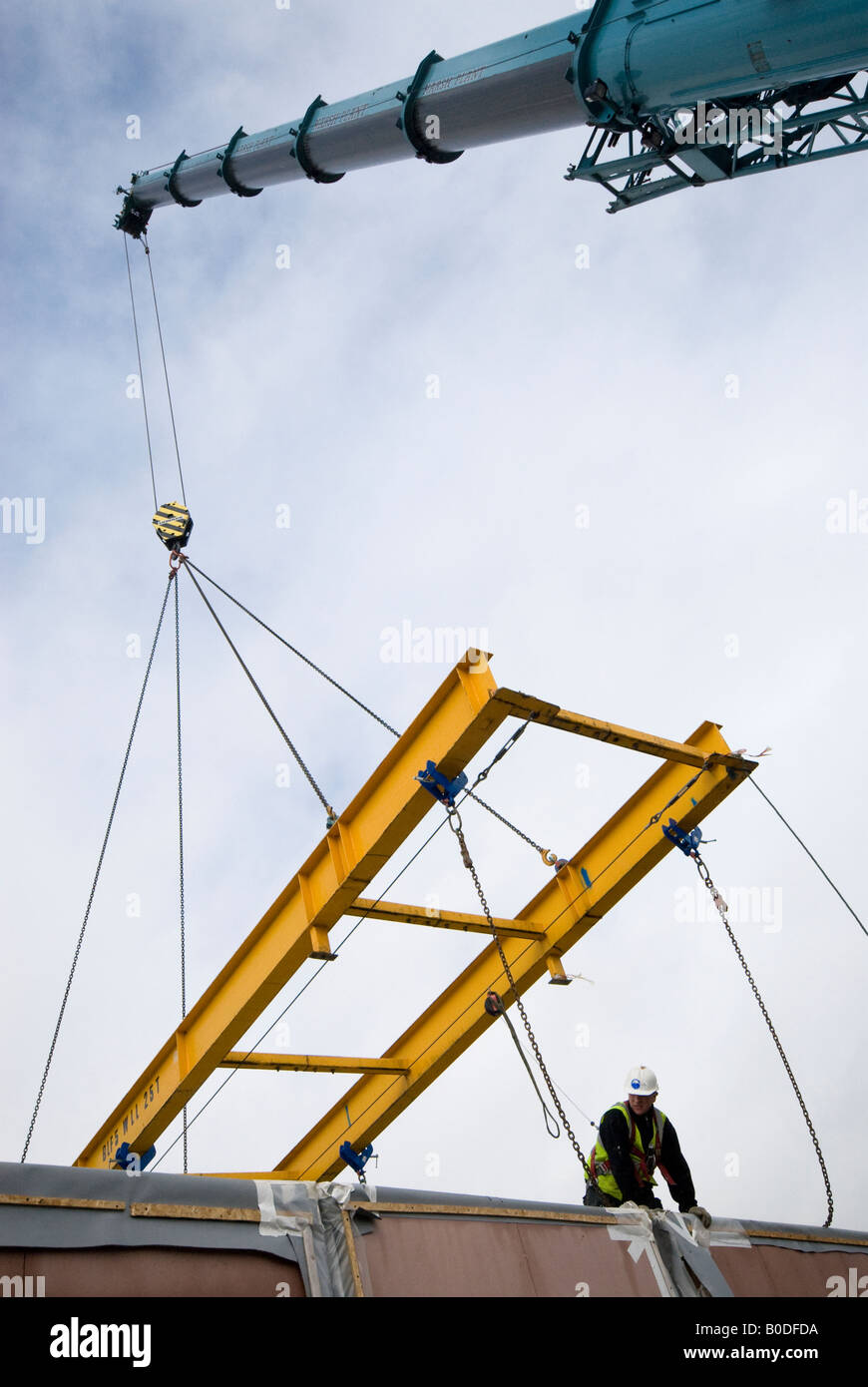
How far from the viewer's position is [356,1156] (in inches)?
376

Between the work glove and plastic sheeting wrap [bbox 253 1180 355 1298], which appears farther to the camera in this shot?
the work glove

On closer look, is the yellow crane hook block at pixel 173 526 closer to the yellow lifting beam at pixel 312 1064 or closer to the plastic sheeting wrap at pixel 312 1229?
the yellow lifting beam at pixel 312 1064

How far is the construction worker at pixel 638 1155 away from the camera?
22.6 ft

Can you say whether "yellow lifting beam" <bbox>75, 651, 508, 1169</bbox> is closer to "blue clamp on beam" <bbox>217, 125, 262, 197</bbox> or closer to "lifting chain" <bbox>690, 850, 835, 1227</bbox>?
"lifting chain" <bbox>690, 850, 835, 1227</bbox>

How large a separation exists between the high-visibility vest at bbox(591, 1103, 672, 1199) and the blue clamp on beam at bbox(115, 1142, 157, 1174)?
388 centimetres

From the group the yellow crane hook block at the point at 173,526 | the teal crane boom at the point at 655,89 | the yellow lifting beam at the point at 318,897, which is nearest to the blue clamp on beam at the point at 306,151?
the teal crane boom at the point at 655,89

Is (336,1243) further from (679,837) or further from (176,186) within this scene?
(176,186)

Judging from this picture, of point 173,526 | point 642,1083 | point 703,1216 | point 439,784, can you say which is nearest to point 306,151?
point 173,526

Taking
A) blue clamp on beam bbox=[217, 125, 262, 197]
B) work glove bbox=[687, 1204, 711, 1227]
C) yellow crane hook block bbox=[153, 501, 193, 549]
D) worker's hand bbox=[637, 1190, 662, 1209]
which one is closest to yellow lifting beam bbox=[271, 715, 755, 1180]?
worker's hand bbox=[637, 1190, 662, 1209]

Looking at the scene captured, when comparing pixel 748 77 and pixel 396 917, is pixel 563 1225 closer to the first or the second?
pixel 396 917

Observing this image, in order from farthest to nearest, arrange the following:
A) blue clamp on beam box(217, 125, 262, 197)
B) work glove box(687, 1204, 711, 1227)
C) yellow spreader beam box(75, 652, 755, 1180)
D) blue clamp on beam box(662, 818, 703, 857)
Answer: blue clamp on beam box(217, 125, 262, 197) → blue clamp on beam box(662, 818, 703, 857) → yellow spreader beam box(75, 652, 755, 1180) → work glove box(687, 1204, 711, 1227)

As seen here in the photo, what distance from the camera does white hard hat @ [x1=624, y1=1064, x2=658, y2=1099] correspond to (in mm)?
7406

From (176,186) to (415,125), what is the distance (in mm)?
7596
